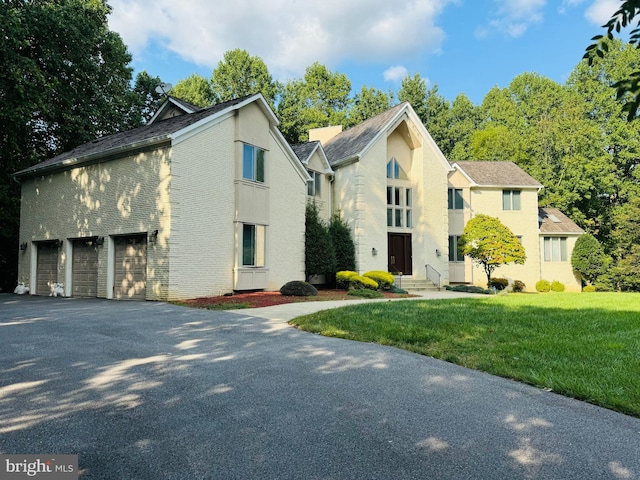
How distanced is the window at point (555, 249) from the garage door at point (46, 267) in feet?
93.4

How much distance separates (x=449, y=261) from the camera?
26.1 metres

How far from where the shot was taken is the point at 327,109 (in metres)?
45.6

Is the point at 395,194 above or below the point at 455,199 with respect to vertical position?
below

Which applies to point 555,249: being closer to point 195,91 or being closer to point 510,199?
point 510,199

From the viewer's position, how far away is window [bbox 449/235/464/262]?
2608cm

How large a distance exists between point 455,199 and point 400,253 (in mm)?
6573

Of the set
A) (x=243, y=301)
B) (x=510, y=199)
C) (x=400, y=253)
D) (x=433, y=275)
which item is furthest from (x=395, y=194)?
(x=243, y=301)

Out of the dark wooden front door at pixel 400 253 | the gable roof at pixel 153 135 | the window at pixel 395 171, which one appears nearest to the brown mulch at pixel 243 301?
the gable roof at pixel 153 135

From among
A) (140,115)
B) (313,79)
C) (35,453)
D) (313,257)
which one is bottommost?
(35,453)

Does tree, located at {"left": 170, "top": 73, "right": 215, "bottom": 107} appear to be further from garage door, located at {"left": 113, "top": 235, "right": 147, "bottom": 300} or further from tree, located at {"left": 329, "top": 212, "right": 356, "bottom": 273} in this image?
garage door, located at {"left": 113, "top": 235, "right": 147, "bottom": 300}

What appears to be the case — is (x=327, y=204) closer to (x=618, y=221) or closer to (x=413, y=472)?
(x=413, y=472)

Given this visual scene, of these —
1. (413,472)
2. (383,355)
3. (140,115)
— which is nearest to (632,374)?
(383,355)

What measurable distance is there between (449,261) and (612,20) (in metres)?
25.1

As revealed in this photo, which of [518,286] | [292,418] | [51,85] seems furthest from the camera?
[518,286]
